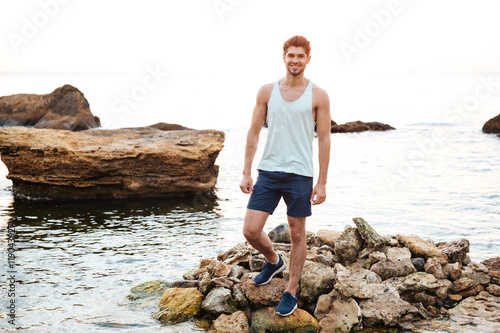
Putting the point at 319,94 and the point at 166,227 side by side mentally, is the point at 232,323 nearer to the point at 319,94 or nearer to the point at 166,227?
the point at 319,94

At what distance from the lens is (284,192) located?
5418mm

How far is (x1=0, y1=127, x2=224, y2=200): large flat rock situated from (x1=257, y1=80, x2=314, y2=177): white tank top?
8.54m

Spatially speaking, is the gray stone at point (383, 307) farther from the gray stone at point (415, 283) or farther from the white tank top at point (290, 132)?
the white tank top at point (290, 132)

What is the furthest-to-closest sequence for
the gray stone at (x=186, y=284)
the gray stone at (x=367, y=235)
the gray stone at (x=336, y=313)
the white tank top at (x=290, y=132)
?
the gray stone at (x=367, y=235), the gray stone at (x=186, y=284), the gray stone at (x=336, y=313), the white tank top at (x=290, y=132)

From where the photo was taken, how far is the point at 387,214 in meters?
12.6

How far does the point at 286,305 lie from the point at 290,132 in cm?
204

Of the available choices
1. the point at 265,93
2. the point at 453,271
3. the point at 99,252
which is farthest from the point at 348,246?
the point at 99,252

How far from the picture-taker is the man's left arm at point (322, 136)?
5250 millimetres

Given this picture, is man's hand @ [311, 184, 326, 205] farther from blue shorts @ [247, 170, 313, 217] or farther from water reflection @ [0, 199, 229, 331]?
water reflection @ [0, 199, 229, 331]

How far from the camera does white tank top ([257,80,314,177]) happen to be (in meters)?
5.24

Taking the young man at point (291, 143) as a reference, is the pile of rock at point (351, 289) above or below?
below

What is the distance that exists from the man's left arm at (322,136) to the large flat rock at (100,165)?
8.65 meters

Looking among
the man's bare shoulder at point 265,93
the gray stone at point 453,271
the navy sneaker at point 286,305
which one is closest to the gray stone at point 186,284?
the navy sneaker at point 286,305

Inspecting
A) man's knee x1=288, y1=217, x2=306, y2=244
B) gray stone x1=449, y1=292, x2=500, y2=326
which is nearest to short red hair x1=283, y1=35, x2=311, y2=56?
man's knee x1=288, y1=217, x2=306, y2=244
